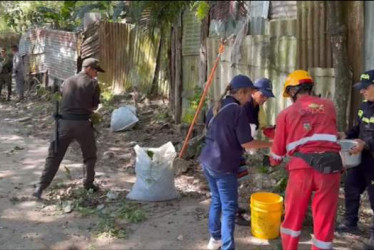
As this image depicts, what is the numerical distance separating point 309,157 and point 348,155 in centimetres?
91

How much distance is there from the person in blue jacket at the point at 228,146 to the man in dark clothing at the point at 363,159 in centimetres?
111

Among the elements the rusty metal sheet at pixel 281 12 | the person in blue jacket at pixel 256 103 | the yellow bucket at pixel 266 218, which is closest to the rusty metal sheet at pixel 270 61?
the rusty metal sheet at pixel 281 12

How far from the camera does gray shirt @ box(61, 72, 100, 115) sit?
5852 millimetres

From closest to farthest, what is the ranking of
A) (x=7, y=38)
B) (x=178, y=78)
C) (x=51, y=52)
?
(x=178, y=78) → (x=51, y=52) → (x=7, y=38)

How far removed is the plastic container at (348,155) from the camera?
449 centimetres

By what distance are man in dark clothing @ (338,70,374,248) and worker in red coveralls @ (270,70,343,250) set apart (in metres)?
0.79

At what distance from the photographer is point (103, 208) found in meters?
5.76

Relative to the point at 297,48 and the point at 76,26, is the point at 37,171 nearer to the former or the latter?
the point at 297,48

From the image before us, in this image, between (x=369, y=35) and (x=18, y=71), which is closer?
(x=369, y=35)

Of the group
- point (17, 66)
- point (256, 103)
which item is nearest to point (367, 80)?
point (256, 103)

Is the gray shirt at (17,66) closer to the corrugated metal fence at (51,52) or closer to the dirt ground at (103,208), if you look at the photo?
the corrugated metal fence at (51,52)

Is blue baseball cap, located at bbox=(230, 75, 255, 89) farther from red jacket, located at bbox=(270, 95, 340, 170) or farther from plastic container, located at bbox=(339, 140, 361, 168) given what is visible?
plastic container, located at bbox=(339, 140, 361, 168)

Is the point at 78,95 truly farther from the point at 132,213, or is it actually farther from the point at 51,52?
the point at 51,52

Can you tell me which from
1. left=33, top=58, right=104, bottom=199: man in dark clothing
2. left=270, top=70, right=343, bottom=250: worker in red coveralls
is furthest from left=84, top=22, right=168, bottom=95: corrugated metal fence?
left=270, top=70, right=343, bottom=250: worker in red coveralls
